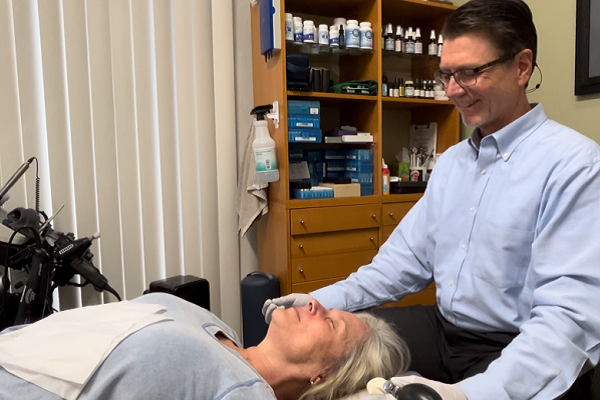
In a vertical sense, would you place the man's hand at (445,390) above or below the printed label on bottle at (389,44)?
below

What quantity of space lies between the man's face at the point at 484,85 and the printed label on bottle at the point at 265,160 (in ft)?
3.26

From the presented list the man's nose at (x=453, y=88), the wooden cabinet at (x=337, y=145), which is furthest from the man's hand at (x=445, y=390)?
the wooden cabinet at (x=337, y=145)

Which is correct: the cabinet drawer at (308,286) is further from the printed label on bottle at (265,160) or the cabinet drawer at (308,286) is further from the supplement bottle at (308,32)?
the supplement bottle at (308,32)

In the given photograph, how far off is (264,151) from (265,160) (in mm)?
44

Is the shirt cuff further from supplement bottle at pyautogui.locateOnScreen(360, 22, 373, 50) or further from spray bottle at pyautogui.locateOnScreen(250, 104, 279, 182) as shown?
supplement bottle at pyautogui.locateOnScreen(360, 22, 373, 50)

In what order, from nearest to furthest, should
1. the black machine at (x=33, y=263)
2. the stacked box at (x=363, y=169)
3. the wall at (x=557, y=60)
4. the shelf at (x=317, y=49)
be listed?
1. the black machine at (x=33, y=263)
2. the wall at (x=557, y=60)
3. the shelf at (x=317, y=49)
4. the stacked box at (x=363, y=169)

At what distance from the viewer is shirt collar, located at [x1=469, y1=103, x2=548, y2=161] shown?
1167mm

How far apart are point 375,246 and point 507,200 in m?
1.16

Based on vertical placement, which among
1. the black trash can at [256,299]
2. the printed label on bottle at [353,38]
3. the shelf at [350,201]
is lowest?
the black trash can at [256,299]

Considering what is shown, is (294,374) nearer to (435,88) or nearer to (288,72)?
(288,72)

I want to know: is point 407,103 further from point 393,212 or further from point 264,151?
point 264,151

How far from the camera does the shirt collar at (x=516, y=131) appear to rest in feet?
3.83

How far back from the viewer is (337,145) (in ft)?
7.89

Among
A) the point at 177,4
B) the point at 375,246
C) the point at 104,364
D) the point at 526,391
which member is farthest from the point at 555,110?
the point at 104,364
